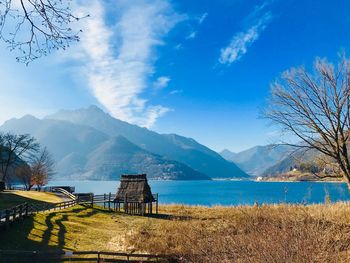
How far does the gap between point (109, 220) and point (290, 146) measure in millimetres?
23026

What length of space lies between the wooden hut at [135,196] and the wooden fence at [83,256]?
2409cm

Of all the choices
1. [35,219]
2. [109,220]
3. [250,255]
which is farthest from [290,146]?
[109,220]

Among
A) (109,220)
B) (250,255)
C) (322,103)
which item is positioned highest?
(322,103)

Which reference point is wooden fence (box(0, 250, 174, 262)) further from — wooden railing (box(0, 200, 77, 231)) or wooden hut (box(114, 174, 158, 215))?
wooden hut (box(114, 174, 158, 215))

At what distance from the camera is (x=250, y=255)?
27.7ft

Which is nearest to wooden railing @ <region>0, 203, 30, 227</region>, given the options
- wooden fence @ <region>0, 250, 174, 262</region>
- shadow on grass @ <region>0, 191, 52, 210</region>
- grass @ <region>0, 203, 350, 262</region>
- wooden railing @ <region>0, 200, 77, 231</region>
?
wooden railing @ <region>0, 200, 77, 231</region>

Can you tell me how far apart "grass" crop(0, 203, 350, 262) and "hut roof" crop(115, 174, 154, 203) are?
35.4 feet

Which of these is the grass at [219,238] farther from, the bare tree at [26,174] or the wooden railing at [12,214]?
the bare tree at [26,174]

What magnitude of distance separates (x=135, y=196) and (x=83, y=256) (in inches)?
1009

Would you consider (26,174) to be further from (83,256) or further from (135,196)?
(83,256)

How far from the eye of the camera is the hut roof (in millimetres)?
41531

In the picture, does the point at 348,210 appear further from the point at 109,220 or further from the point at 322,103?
the point at 109,220

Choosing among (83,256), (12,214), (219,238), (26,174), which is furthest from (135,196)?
(26,174)

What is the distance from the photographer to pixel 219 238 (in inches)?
473
